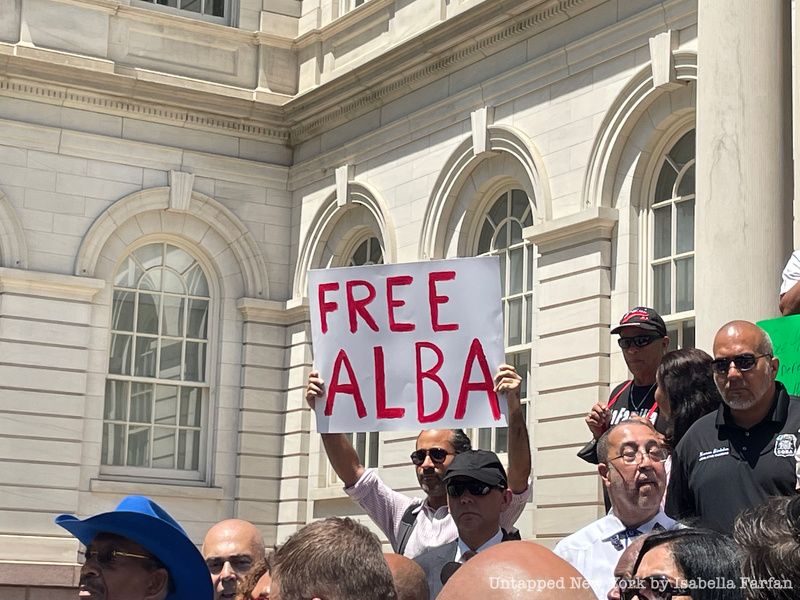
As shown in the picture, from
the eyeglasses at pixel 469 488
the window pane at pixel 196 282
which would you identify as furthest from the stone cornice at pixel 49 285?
the eyeglasses at pixel 469 488

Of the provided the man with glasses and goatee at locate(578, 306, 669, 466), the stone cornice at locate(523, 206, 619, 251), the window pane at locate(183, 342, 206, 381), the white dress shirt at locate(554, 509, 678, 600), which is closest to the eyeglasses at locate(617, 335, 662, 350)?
the man with glasses and goatee at locate(578, 306, 669, 466)

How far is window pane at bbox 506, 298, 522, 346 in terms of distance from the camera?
16344 mm

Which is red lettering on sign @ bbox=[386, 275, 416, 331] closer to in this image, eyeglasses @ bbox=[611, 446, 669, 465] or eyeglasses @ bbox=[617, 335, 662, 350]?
eyeglasses @ bbox=[617, 335, 662, 350]

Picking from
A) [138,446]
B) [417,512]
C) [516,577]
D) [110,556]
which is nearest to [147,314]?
[138,446]

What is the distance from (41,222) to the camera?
746 inches

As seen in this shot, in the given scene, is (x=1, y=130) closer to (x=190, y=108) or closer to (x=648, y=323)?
(x=190, y=108)

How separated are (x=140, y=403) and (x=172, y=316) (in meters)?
1.23

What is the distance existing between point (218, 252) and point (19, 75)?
3.46 metres

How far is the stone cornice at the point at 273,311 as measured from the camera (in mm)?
20062

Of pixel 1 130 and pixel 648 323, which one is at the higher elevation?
pixel 1 130

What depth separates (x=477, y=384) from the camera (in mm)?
7188

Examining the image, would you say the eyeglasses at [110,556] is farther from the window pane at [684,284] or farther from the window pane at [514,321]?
the window pane at [514,321]

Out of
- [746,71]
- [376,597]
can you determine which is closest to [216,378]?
[746,71]

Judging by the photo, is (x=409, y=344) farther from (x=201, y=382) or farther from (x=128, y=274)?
(x=201, y=382)
